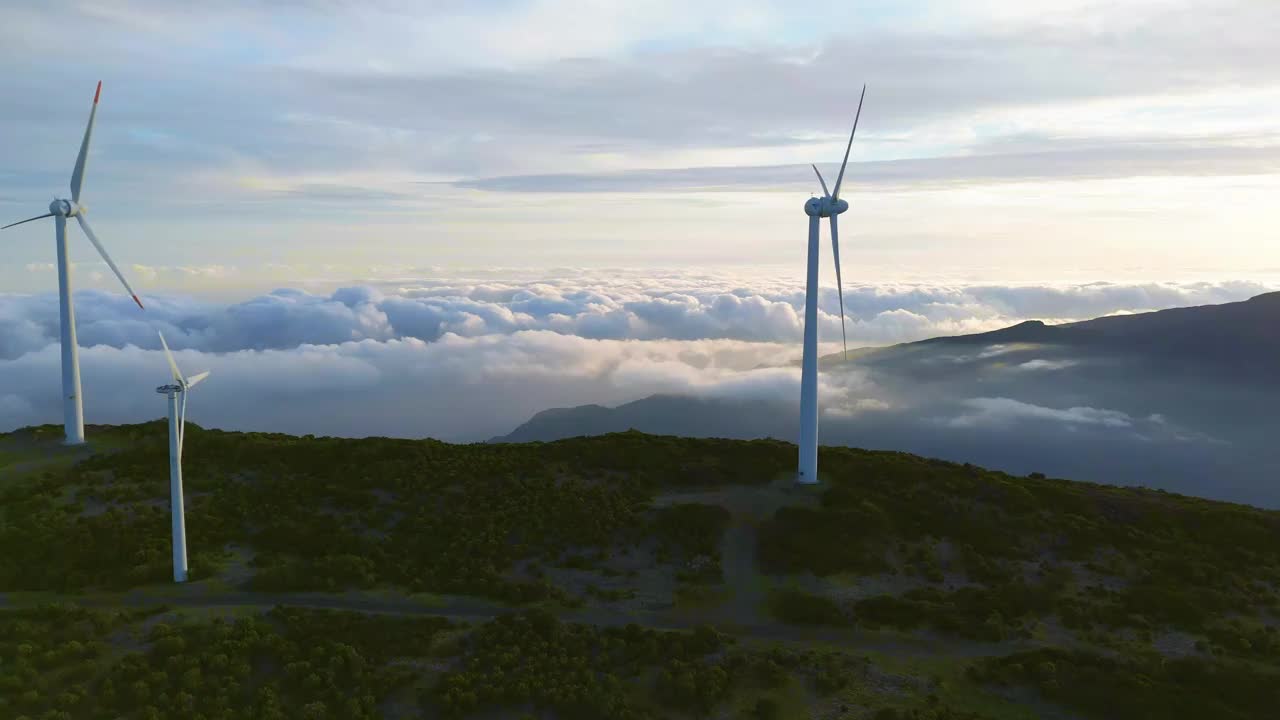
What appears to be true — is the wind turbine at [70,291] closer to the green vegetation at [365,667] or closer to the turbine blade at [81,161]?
the turbine blade at [81,161]

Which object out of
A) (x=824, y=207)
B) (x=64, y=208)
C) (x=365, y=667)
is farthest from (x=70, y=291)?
(x=824, y=207)

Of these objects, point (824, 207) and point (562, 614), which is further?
point (824, 207)

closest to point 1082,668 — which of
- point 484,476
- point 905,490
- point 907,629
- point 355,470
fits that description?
point 907,629

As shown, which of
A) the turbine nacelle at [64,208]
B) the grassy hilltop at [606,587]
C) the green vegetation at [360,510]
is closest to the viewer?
A: the grassy hilltop at [606,587]

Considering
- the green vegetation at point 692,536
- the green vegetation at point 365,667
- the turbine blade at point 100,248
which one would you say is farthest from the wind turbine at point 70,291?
the green vegetation at point 692,536

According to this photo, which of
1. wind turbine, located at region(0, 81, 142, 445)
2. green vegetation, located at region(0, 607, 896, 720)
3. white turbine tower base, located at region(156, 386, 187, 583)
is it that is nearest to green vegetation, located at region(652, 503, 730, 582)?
green vegetation, located at region(0, 607, 896, 720)

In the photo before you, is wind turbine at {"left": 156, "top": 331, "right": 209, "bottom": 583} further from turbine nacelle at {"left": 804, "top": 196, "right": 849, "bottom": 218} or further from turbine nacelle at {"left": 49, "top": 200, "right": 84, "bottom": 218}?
turbine nacelle at {"left": 804, "top": 196, "right": 849, "bottom": 218}

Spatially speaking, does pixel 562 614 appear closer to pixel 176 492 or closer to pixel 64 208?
pixel 176 492
